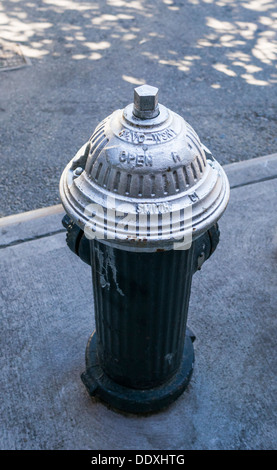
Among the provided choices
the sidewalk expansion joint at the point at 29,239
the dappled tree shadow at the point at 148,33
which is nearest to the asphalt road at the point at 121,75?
the dappled tree shadow at the point at 148,33

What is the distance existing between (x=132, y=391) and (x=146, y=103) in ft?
5.01

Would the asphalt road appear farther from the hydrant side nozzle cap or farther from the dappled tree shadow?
the hydrant side nozzle cap

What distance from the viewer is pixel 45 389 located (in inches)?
102

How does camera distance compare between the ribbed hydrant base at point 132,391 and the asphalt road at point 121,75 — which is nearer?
the ribbed hydrant base at point 132,391

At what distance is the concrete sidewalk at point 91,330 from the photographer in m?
2.41

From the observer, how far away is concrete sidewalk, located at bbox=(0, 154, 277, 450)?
241 centimetres

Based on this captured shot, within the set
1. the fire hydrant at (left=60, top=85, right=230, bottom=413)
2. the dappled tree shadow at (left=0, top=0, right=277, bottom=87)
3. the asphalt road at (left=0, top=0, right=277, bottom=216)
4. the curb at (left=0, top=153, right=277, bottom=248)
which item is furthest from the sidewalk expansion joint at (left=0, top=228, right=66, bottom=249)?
the dappled tree shadow at (left=0, top=0, right=277, bottom=87)

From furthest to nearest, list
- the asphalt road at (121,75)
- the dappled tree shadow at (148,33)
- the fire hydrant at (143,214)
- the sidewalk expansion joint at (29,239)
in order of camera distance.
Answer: the dappled tree shadow at (148,33) < the asphalt road at (121,75) < the sidewalk expansion joint at (29,239) < the fire hydrant at (143,214)

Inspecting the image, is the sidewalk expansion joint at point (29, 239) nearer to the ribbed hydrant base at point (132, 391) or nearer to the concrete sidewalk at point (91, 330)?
the concrete sidewalk at point (91, 330)

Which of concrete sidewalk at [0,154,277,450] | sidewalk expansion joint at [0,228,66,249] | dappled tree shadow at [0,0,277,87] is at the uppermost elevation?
dappled tree shadow at [0,0,277,87]

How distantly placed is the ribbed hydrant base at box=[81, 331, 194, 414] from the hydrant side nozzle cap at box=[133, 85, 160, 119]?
147 cm

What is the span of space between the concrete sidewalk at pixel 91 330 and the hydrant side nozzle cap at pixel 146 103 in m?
1.62

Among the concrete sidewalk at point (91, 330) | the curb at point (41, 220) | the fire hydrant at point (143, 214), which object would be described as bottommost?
the concrete sidewalk at point (91, 330)
